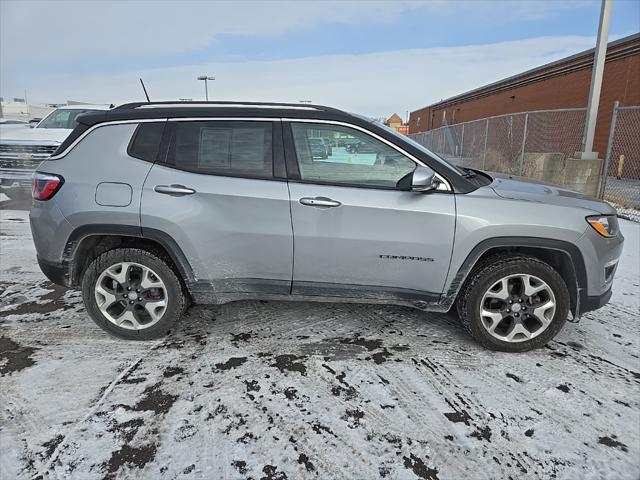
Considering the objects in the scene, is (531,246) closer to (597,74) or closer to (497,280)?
(497,280)

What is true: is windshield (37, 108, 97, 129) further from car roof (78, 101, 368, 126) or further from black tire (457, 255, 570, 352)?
black tire (457, 255, 570, 352)

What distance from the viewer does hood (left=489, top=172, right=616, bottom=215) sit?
2994 millimetres

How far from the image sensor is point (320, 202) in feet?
9.64

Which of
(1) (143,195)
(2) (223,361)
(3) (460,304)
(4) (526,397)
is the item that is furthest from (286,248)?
(4) (526,397)

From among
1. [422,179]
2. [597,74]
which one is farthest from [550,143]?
[422,179]

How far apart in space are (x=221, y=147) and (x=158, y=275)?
3.56 feet

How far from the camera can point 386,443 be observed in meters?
2.21

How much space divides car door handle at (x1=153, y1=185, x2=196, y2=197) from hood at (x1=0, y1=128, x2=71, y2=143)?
7.63 metres

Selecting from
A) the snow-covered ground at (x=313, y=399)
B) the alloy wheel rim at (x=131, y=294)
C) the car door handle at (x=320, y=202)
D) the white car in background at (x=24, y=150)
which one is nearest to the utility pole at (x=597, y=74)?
the snow-covered ground at (x=313, y=399)

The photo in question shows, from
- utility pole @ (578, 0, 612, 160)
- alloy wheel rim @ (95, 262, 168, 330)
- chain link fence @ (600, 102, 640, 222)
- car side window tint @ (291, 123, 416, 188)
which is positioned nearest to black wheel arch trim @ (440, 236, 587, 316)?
car side window tint @ (291, 123, 416, 188)

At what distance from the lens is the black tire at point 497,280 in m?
2.98

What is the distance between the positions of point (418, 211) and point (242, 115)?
1.48m

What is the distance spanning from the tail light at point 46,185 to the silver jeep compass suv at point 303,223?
1 cm

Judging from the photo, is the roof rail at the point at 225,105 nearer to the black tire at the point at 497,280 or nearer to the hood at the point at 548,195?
the hood at the point at 548,195
